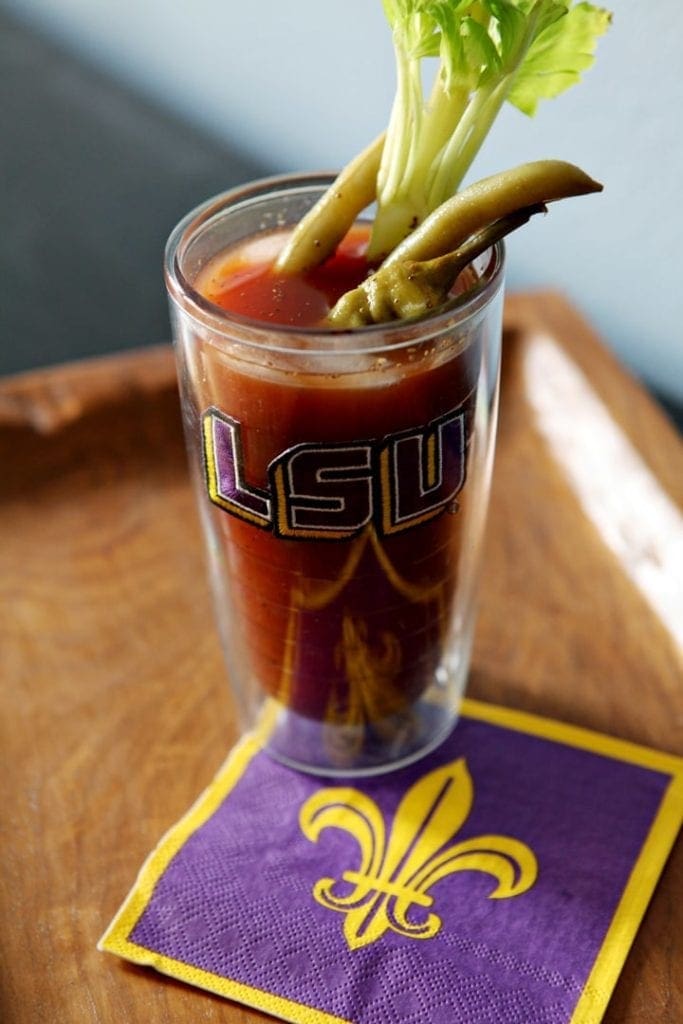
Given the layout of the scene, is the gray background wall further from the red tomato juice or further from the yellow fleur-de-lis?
the yellow fleur-de-lis

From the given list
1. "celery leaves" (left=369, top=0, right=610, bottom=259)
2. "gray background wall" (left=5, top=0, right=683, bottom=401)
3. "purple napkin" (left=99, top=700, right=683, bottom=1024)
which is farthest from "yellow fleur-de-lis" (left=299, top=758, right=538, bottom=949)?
"gray background wall" (left=5, top=0, right=683, bottom=401)

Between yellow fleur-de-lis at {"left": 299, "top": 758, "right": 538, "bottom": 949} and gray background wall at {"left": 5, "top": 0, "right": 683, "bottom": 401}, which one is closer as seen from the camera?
yellow fleur-de-lis at {"left": 299, "top": 758, "right": 538, "bottom": 949}

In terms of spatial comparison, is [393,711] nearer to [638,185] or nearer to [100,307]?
[638,185]

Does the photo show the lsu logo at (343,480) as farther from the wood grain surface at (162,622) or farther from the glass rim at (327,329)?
the wood grain surface at (162,622)

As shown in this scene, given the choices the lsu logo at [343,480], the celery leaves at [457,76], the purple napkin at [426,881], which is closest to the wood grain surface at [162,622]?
the purple napkin at [426,881]

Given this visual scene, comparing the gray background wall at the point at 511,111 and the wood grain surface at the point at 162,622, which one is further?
the gray background wall at the point at 511,111

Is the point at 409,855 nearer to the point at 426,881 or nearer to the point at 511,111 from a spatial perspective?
the point at 426,881

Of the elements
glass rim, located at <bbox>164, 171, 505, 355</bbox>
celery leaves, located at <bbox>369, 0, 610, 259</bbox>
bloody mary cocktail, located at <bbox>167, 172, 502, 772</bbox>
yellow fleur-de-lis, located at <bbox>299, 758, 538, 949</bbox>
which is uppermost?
celery leaves, located at <bbox>369, 0, 610, 259</bbox>
